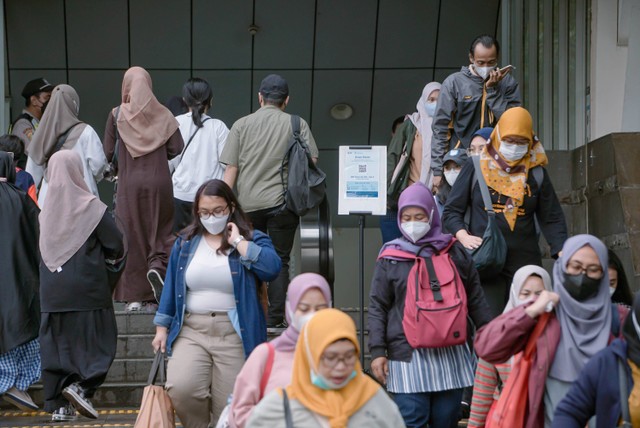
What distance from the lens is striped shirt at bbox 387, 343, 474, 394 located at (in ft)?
22.9

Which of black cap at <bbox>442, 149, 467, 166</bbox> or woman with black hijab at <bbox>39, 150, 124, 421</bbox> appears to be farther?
black cap at <bbox>442, 149, 467, 166</bbox>

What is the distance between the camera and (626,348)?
5703 millimetres

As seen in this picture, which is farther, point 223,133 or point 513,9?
point 513,9

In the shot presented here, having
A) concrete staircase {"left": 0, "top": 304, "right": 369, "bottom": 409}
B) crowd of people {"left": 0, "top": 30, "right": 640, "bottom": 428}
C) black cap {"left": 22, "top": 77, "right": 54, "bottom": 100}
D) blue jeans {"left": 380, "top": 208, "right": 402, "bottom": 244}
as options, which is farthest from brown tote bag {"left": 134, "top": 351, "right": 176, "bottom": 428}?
black cap {"left": 22, "top": 77, "right": 54, "bottom": 100}

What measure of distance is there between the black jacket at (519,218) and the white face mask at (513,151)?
0.53 feet

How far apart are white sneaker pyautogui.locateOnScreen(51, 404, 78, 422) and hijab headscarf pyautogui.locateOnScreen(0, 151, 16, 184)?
Answer: 1752mm

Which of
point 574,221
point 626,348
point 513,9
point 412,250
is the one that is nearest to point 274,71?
point 513,9

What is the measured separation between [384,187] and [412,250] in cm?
193

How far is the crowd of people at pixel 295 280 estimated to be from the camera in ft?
19.4

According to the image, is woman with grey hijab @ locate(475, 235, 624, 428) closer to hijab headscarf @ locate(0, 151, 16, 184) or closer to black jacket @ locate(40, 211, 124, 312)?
black jacket @ locate(40, 211, 124, 312)

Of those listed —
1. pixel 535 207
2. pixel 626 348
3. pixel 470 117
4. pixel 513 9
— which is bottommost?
pixel 626 348

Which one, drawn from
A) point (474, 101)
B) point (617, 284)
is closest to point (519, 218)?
point (617, 284)

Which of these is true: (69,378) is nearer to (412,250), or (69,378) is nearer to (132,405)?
(132,405)

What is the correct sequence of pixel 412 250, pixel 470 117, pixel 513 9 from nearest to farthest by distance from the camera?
pixel 412 250, pixel 470 117, pixel 513 9
